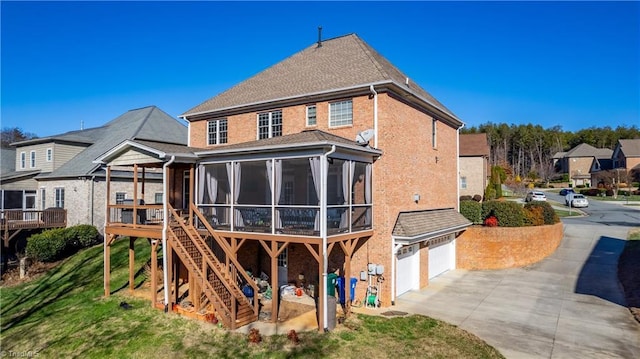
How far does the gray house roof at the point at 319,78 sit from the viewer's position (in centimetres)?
1594

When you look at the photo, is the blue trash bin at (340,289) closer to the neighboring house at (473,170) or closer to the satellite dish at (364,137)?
the satellite dish at (364,137)

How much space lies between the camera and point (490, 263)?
20516 mm

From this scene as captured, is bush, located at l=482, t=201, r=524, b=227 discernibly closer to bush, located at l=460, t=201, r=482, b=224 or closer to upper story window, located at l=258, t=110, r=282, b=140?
bush, located at l=460, t=201, r=482, b=224

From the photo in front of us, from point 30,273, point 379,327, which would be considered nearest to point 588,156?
point 379,327

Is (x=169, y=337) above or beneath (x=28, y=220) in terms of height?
beneath

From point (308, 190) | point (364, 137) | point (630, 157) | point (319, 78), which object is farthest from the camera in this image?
point (630, 157)

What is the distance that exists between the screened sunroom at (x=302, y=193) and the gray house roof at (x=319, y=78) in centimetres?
290

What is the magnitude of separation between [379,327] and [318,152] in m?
5.54

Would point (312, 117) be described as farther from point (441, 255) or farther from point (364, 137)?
point (441, 255)

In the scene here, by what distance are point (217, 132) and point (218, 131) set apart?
0.08 meters

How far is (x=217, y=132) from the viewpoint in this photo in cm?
1962

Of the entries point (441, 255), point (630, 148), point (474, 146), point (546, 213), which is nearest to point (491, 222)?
point (441, 255)

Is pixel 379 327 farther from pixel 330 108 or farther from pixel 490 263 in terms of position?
pixel 490 263

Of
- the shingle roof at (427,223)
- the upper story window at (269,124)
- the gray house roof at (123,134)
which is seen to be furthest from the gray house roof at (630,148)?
the upper story window at (269,124)
